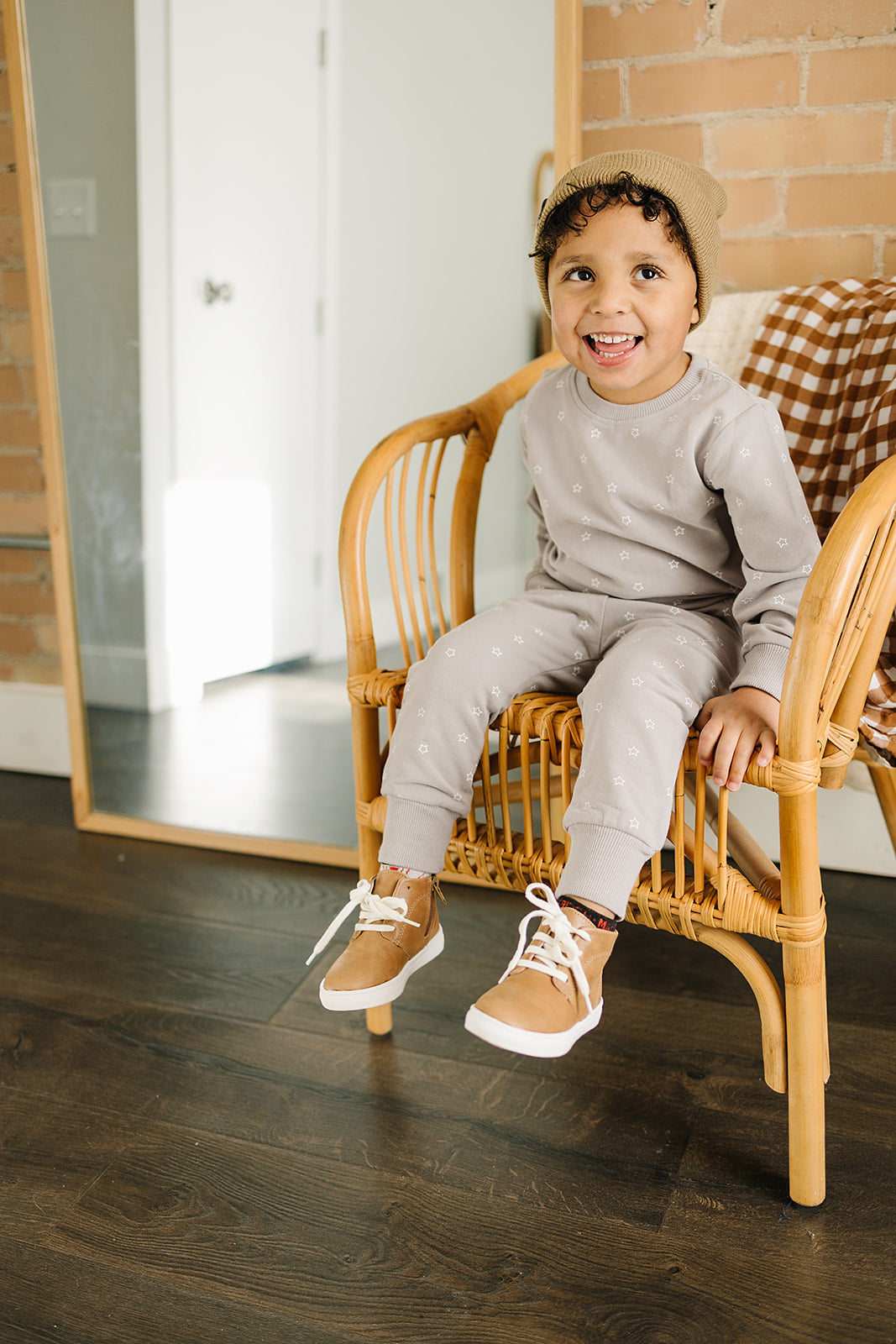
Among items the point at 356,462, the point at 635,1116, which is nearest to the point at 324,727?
the point at 356,462

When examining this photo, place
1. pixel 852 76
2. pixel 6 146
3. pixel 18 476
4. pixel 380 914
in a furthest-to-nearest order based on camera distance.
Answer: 1. pixel 18 476
2. pixel 6 146
3. pixel 852 76
4. pixel 380 914

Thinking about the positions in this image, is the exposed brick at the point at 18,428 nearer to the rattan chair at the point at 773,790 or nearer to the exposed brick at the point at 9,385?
the exposed brick at the point at 9,385

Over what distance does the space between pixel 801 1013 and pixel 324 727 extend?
0.95 metres

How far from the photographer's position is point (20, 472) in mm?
1996

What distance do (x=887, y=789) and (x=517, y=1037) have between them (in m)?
0.62

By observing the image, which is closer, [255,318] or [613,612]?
[613,612]

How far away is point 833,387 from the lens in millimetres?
1349

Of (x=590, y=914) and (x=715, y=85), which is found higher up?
(x=715, y=85)

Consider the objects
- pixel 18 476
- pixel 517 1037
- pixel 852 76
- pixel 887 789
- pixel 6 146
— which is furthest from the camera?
pixel 18 476

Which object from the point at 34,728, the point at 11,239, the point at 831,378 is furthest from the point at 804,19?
the point at 34,728

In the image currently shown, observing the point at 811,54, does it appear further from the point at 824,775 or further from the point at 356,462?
the point at 824,775

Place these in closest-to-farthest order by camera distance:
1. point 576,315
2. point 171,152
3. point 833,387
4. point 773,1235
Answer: point 773,1235 → point 576,315 → point 833,387 → point 171,152

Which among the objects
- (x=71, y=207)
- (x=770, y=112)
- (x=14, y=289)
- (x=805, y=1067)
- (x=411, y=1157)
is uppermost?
(x=770, y=112)

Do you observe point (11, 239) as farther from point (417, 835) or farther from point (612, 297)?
point (417, 835)
